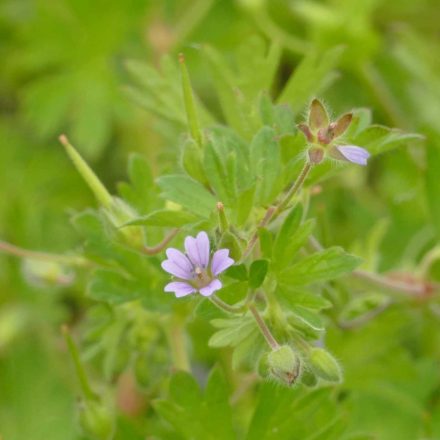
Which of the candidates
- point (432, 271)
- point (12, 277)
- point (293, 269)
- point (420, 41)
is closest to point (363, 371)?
point (432, 271)

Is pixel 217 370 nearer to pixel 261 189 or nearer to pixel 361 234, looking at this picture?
Result: pixel 261 189

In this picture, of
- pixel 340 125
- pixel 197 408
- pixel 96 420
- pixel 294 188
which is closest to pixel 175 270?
pixel 294 188

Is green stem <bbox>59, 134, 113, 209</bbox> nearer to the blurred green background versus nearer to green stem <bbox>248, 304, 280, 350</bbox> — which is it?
green stem <bbox>248, 304, 280, 350</bbox>

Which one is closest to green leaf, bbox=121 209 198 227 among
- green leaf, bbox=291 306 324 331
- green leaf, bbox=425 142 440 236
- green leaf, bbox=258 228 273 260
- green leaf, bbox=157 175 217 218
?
green leaf, bbox=157 175 217 218

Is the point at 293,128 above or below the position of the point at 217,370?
above

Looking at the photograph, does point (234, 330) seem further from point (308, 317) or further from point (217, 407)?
point (217, 407)

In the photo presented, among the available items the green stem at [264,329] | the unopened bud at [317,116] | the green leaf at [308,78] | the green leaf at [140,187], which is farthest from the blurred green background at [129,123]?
the unopened bud at [317,116]
